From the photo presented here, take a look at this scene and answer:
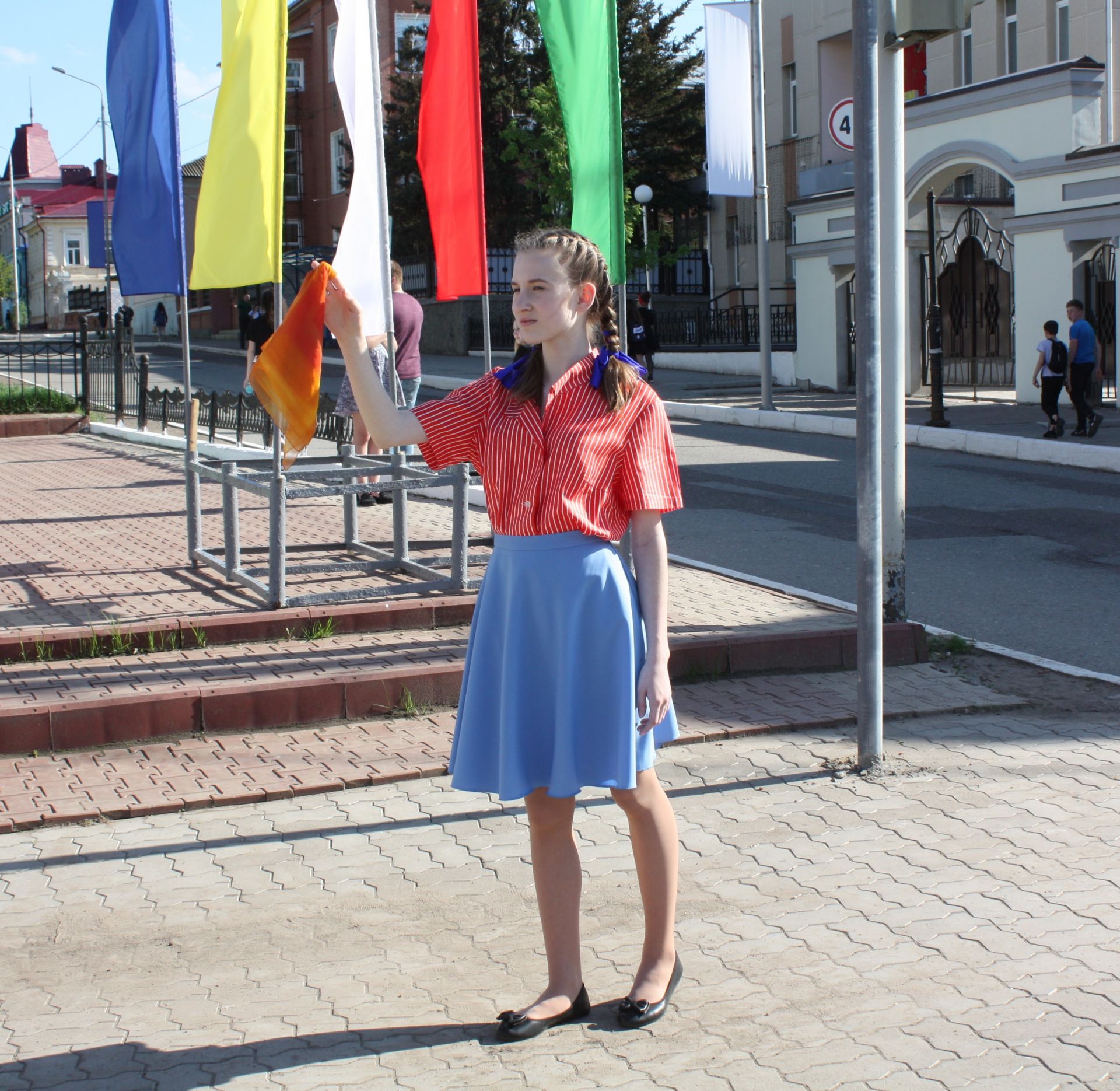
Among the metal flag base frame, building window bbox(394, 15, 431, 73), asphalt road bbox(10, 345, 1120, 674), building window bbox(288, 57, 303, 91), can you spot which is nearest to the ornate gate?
asphalt road bbox(10, 345, 1120, 674)

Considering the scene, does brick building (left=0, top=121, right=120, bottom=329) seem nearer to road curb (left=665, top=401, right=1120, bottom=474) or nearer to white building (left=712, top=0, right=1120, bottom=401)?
white building (left=712, top=0, right=1120, bottom=401)

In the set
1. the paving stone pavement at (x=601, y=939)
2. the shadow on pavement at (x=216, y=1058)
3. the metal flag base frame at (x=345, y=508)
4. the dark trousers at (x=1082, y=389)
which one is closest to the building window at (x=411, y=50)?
the dark trousers at (x=1082, y=389)

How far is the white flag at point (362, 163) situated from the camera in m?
7.96

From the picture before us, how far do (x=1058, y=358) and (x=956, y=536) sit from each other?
7.95m

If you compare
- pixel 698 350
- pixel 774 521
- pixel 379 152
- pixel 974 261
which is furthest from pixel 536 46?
pixel 379 152

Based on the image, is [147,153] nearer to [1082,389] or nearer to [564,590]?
[564,590]

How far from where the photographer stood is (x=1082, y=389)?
1817cm

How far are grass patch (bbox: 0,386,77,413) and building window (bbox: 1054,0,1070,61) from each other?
65.0ft

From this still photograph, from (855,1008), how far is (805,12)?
117 feet

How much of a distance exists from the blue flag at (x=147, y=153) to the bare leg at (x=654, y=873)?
6032 millimetres

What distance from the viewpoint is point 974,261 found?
2616cm

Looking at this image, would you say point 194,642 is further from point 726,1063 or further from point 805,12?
point 805,12

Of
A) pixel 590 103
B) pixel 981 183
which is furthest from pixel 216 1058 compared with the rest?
pixel 981 183

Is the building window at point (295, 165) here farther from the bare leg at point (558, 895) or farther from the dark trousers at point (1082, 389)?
the bare leg at point (558, 895)
